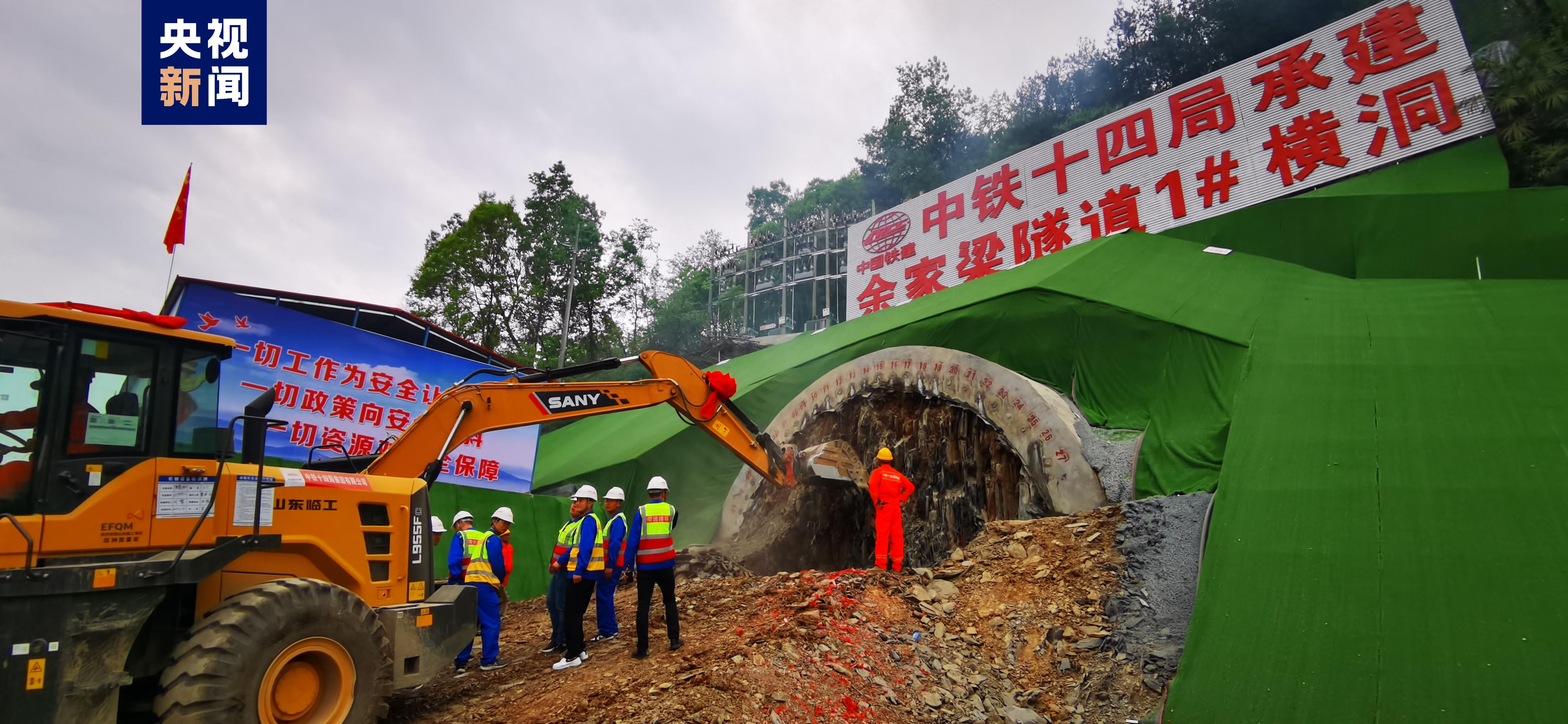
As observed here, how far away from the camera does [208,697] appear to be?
15.4 ft

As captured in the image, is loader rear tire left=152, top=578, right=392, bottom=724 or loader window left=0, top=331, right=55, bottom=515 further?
loader rear tire left=152, top=578, right=392, bottom=724

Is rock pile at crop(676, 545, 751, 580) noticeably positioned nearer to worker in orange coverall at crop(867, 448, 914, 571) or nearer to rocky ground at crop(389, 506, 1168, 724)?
rocky ground at crop(389, 506, 1168, 724)

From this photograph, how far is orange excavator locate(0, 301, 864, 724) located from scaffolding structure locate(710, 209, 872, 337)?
1277 inches

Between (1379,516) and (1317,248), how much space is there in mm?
9710

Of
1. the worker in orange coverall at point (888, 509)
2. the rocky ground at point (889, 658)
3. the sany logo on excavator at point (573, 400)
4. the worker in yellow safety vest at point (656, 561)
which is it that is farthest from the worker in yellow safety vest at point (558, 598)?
the worker in orange coverall at point (888, 509)

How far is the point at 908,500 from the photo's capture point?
11688mm

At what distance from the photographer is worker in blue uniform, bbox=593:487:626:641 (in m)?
7.71

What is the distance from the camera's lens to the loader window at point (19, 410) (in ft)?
14.7

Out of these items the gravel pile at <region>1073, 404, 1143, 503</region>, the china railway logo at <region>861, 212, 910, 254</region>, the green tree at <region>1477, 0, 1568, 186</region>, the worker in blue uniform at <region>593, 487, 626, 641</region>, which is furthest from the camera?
the china railway logo at <region>861, 212, 910, 254</region>

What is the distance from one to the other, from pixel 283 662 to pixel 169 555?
0.93 meters

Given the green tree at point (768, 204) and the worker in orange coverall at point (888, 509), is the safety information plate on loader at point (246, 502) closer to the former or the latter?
the worker in orange coverall at point (888, 509)

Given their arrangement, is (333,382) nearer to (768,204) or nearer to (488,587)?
(488,587)

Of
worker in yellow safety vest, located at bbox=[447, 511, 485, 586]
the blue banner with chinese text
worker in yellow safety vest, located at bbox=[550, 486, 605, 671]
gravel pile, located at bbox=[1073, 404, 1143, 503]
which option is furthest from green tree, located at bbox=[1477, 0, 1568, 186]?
the blue banner with chinese text

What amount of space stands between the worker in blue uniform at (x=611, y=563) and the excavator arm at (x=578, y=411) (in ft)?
3.20
